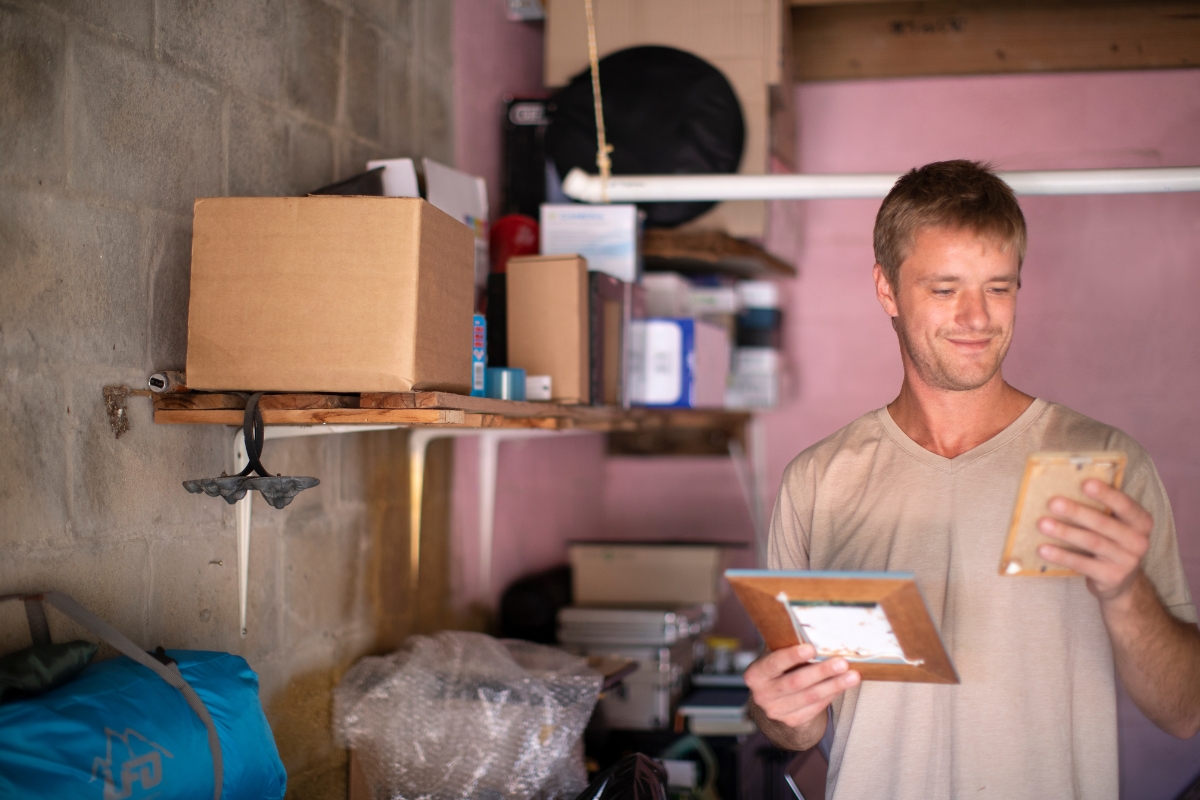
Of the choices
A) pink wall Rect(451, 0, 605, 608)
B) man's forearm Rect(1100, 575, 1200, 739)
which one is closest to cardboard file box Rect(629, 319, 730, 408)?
pink wall Rect(451, 0, 605, 608)

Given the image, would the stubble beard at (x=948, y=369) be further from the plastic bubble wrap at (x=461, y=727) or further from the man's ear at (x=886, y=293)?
the plastic bubble wrap at (x=461, y=727)

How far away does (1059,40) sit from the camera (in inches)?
Answer: 140

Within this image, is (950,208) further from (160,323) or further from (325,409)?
(160,323)

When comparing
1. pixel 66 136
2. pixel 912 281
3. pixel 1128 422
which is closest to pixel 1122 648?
pixel 912 281

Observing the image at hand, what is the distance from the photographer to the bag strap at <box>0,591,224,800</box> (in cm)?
129

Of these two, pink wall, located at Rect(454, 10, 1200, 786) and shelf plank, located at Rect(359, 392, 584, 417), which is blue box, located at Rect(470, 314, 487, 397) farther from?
pink wall, located at Rect(454, 10, 1200, 786)

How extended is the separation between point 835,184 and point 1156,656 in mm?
977

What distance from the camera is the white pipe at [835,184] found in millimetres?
1820

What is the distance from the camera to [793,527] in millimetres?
1655

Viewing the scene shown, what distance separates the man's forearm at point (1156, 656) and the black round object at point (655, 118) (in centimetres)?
171

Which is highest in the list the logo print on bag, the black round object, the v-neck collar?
the black round object

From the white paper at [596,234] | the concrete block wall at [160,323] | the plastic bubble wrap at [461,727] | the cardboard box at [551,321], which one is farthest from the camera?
the white paper at [596,234]

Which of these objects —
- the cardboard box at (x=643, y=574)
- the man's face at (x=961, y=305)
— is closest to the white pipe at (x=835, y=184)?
the man's face at (x=961, y=305)

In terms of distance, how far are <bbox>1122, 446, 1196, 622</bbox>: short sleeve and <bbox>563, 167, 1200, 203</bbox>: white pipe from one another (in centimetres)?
64
